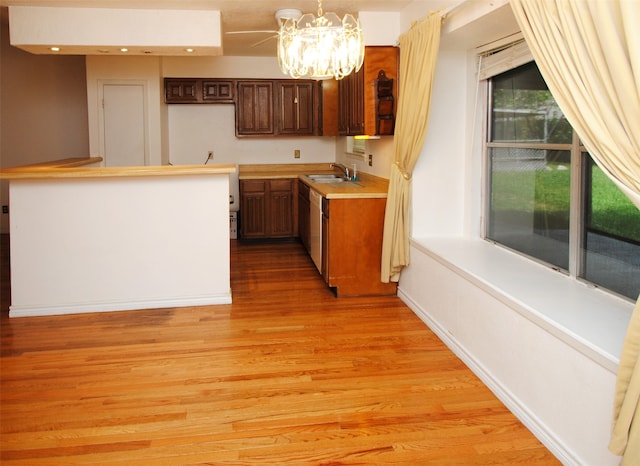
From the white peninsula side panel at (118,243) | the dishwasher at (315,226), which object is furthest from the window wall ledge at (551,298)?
the white peninsula side panel at (118,243)

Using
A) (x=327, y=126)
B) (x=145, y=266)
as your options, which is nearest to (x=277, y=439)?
(x=145, y=266)

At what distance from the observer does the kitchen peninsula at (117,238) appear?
4.54m

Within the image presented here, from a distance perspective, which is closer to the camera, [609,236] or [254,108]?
[609,236]

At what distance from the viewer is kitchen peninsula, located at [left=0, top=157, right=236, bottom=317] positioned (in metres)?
4.54

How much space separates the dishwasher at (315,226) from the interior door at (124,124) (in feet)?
7.11

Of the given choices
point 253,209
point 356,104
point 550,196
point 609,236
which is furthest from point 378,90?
point 253,209

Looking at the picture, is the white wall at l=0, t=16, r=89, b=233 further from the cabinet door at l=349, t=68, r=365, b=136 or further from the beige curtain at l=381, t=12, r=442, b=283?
the beige curtain at l=381, t=12, r=442, b=283

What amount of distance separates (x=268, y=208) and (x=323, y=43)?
13.2 ft

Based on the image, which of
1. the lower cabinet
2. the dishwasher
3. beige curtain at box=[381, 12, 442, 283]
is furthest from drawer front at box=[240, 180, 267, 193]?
beige curtain at box=[381, 12, 442, 283]

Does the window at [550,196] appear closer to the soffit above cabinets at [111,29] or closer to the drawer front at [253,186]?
the soffit above cabinets at [111,29]

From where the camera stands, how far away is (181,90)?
24.2 feet

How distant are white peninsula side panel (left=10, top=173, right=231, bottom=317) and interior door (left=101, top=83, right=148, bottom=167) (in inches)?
93.4

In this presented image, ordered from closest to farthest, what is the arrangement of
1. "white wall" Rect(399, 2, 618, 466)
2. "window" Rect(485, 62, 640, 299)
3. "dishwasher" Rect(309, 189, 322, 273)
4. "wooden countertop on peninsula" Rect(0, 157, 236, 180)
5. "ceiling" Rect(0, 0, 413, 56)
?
"white wall" Rect(399, 2, 618, 466) < "window" Rect(485, 62, 640, 299) < "wooden countertop on peninsula" Rect(0, 157, 236, 180) < "ceiling" Rect(0, 0, 413, 56) < "dishwasher" Rect(309, 189, 322, 273)

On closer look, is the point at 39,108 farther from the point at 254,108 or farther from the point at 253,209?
the point at 253,209
